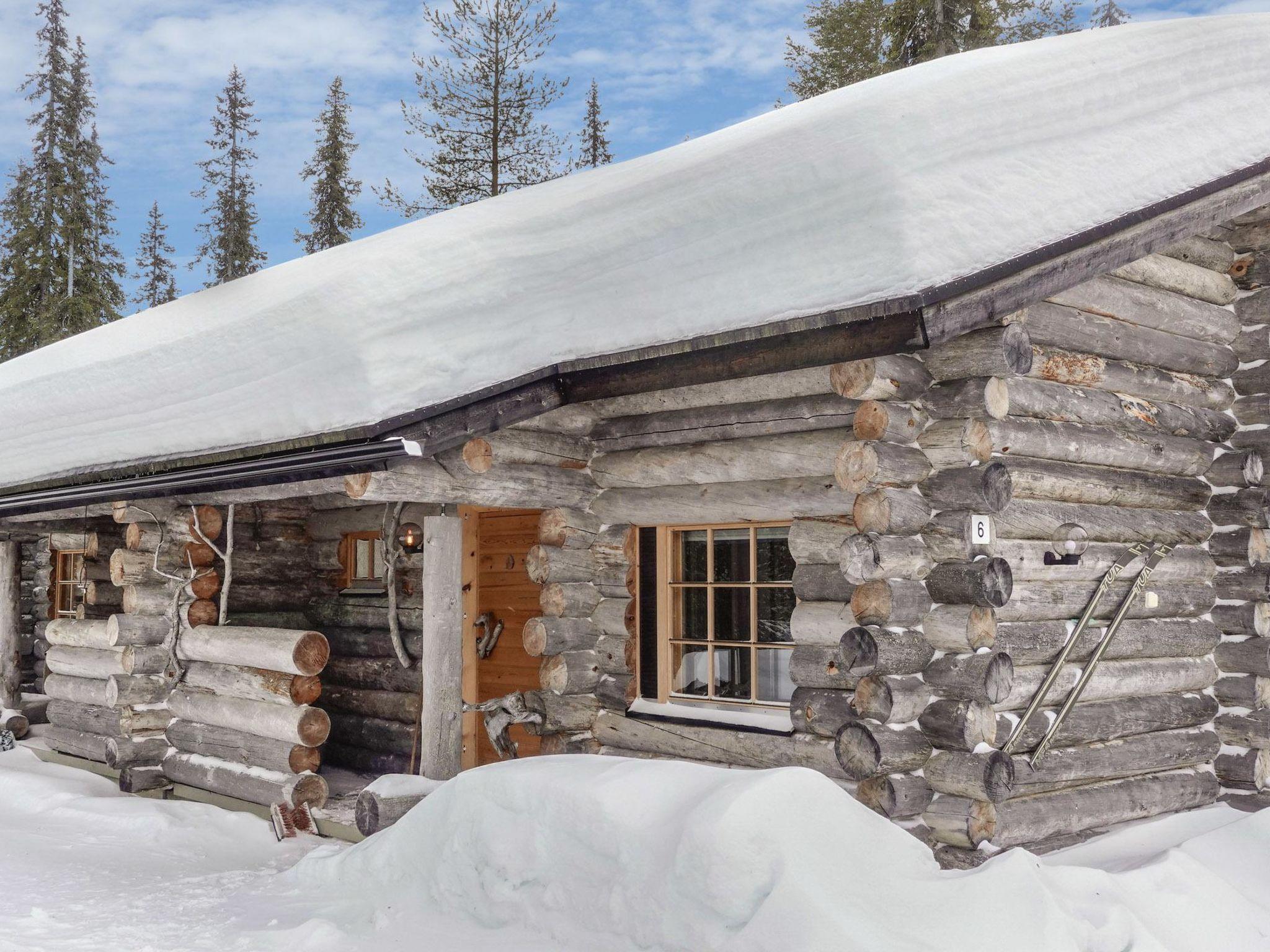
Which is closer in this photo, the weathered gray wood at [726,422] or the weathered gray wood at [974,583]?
the weathered gray wood at [974,583]

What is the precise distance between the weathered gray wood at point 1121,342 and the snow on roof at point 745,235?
2.36ft

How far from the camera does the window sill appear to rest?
7328 mm

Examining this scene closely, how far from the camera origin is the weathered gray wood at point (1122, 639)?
6.71 meters

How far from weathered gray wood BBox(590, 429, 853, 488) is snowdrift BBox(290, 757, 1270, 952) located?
2.18 m

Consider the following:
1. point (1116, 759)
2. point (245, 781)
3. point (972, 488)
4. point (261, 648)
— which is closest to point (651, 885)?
point (972, 488)

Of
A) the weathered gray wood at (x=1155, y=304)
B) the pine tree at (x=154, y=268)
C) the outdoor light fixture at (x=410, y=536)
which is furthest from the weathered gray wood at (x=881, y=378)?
the pine tree at (x=154, y=268)

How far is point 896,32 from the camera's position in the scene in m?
20.0

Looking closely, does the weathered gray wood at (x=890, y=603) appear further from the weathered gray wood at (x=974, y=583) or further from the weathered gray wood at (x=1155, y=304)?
the weathered gray wood at (x=1155, y=304)

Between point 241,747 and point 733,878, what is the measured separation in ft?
17.8

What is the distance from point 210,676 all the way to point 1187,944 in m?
7.17

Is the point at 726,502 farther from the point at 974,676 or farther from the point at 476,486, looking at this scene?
the point at 974,676

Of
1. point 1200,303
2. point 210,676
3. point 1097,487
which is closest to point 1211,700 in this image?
point 1097,487

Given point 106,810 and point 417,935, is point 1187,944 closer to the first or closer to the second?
point 417,935

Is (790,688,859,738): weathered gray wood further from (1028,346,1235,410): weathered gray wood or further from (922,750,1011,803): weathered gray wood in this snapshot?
(1028,346,1235,410): weathered gray wood
